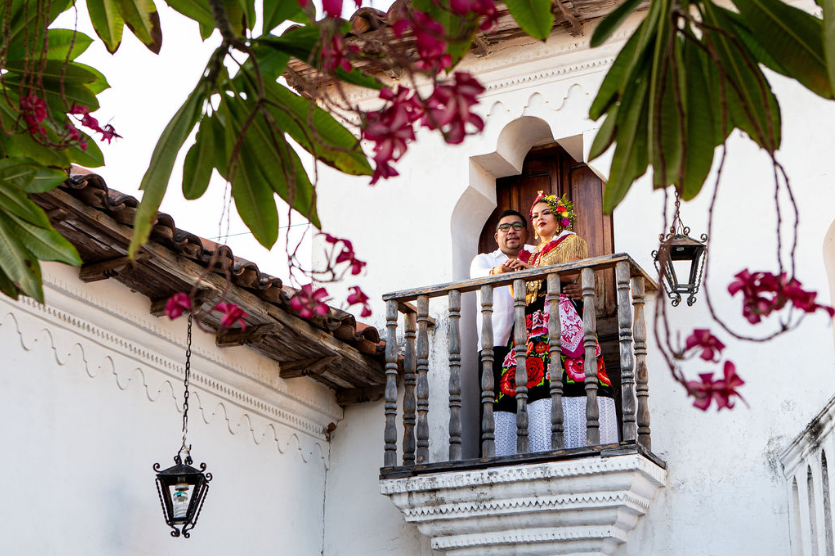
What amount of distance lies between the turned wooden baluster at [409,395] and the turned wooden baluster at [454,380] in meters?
0.25

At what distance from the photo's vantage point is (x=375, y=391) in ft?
24.3

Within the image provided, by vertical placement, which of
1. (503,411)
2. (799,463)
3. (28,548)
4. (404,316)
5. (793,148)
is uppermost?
(793,148)

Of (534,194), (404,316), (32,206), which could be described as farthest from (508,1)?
(534,194)

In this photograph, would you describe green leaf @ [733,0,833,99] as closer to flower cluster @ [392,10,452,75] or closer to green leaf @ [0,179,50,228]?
flower cluster @ [392,10,452,75]

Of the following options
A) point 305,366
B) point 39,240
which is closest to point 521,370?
point 305,366

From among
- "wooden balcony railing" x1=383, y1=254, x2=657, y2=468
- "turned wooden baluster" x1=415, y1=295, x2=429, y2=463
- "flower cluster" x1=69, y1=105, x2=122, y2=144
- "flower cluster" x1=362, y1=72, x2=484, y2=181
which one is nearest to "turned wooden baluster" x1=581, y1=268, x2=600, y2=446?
"wooden balcony railing" x1=383, y1=254, x2=657, y2=468

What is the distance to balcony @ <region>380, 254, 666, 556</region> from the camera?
6.08 m

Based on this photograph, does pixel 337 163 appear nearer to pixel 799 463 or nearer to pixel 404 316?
pixel 799 463

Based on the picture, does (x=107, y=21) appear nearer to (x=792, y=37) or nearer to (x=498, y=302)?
(x=792, y=37)

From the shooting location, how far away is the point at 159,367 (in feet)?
20.3

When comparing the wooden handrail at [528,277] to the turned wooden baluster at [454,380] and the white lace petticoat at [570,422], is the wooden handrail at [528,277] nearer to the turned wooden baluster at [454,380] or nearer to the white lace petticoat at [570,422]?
the turned wooden baluster at [454,380]

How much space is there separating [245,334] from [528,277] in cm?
151

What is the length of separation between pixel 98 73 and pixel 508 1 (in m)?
1.42

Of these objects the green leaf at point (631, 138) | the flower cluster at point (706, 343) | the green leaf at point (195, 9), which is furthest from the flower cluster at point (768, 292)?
the green leaf at point (195, 9)
